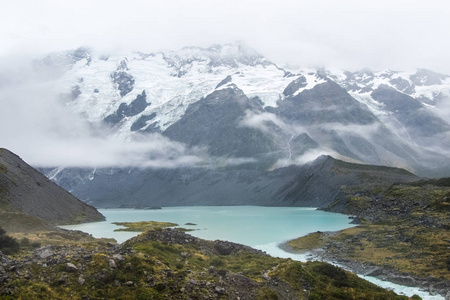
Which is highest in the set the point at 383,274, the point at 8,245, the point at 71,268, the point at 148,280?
the point at 71,268

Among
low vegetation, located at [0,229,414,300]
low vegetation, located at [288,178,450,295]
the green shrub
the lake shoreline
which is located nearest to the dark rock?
low vegetation, located at [0,229,414,300]

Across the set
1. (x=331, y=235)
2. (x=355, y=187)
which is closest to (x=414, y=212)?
(x=331, y=235)

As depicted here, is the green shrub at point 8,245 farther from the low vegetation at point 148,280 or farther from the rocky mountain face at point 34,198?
the rocky mountain face at point 34,198

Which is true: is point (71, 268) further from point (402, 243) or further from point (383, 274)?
point (402, 243)

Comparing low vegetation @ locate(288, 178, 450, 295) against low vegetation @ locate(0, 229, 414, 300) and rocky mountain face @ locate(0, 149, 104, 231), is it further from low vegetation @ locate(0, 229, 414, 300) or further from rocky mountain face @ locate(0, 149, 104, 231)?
rocky mountain face @ locate(0, 149, 104, 231)

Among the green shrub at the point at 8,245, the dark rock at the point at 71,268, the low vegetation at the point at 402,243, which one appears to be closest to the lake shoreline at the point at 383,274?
the low vegetation at the point at 402,243

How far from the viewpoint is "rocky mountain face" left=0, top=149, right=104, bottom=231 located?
106 metres

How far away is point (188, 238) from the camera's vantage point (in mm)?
49688

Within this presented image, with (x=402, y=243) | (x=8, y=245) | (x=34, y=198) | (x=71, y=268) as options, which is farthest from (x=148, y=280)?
(x=34, y=198)

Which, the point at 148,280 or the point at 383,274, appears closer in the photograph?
the point at 148,280

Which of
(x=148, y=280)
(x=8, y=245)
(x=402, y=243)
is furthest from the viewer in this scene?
(x=402, y=243)

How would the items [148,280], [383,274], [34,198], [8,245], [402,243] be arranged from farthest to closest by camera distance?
[34,198], [402,243], [383,274], [8,245], [148,280]

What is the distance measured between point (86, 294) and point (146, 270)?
4.35m

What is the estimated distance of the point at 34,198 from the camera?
117 m
